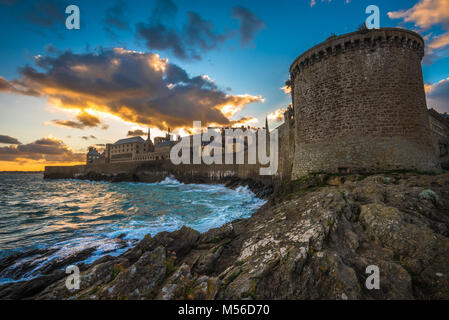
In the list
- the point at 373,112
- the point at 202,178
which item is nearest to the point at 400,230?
the point at 373,112

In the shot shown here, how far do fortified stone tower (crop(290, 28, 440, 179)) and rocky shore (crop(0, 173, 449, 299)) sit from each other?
575 cm

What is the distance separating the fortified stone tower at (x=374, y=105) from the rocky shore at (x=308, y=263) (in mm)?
5750

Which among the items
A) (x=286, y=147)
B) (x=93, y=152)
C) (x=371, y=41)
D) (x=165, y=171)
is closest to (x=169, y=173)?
(x=165, y=171)

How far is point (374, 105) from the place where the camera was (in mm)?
10492

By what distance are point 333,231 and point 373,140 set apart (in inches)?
354

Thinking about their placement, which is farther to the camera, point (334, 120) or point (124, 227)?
point (334, 120)

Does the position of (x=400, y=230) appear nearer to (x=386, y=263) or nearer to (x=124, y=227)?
(x=386, y=263)

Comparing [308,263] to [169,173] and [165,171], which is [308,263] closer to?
[169,173]

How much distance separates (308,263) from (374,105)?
440 inches

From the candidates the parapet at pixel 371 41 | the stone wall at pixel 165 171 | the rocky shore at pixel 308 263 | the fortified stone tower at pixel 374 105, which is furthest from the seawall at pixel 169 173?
the rocky shore at pixel 308 263

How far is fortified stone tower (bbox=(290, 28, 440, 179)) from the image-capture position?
33.4ft

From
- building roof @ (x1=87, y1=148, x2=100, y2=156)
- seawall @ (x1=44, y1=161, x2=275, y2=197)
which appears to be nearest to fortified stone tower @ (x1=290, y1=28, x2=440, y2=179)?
seawall @ (x1=44, y1=161, x2=275, y2=197)
